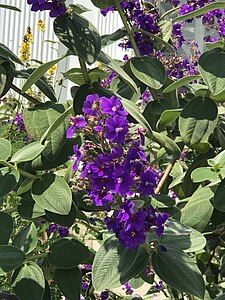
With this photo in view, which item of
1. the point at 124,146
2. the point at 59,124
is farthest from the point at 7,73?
the point at 124,146

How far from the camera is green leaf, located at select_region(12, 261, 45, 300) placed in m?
1.08

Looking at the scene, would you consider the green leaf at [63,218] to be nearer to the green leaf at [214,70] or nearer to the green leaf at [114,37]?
the green leaf at [214,70]

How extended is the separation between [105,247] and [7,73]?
435 millimetres

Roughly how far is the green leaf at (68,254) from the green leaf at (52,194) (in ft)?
0.49

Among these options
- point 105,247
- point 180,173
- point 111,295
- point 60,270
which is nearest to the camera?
point 105,247

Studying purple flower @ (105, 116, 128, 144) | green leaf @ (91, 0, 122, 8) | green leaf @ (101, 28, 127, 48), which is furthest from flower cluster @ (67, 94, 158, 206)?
green leaf @ (101, 28, 127, 48)

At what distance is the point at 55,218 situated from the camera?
110 centimetres

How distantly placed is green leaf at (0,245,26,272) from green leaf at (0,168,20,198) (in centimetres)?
11

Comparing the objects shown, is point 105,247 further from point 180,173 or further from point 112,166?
point 180,173

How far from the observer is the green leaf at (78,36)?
3.48 ft

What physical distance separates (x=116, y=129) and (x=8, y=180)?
27 cm

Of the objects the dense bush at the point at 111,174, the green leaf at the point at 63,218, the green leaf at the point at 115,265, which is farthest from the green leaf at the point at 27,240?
the green leaf at the point at 115,265

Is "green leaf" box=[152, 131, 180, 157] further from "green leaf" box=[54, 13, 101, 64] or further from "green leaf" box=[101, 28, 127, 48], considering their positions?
"green leaf" box=[101, 28, 127, 48]

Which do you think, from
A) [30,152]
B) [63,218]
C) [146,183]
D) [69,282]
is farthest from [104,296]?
[146,183]
